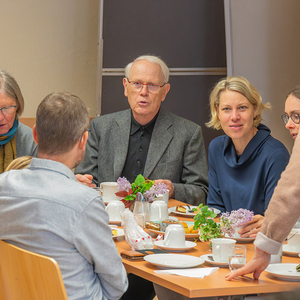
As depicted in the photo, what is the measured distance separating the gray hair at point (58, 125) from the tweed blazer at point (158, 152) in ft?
4.76

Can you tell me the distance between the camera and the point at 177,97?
12.2 feet

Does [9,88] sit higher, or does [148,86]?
[148,86]

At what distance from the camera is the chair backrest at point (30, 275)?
92 cm

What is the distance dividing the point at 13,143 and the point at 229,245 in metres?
1.54

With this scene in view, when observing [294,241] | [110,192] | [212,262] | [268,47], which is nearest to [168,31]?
[268,47]

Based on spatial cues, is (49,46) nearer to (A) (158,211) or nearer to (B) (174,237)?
(A) (158,211)

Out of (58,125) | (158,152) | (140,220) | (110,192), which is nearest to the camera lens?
(58,125)

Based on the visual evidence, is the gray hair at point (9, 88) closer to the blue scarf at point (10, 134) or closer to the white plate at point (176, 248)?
the blue scarf at point (10, 134)

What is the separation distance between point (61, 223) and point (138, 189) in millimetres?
839

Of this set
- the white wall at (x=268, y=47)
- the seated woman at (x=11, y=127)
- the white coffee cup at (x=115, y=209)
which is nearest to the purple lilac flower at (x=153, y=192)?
the white coffee cup at (x=115, y=209)

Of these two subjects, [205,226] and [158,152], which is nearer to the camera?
[205,226]

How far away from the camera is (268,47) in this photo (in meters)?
3.48

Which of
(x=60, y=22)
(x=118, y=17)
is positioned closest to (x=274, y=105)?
(x=118, y=17)

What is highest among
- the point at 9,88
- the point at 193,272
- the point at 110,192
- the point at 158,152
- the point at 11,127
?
the point at 9,88
